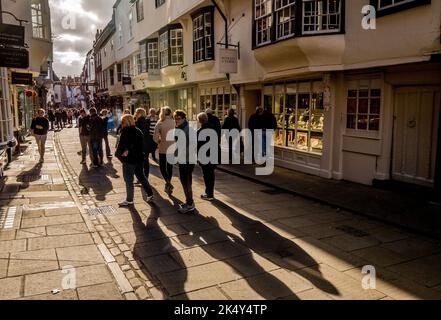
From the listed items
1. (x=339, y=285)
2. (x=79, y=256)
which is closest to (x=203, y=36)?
(x=79, y=256)

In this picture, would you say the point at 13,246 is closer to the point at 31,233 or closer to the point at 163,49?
the point at 31,233

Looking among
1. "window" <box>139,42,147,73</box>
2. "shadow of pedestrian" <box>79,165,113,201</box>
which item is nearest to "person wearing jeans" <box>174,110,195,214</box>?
"shadow of pedestrian" <box>79,165,113,201</box>

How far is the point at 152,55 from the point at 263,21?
1226cm

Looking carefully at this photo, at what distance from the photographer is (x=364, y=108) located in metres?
9.67

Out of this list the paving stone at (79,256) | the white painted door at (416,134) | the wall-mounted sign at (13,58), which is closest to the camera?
the paving stone at (79,256)

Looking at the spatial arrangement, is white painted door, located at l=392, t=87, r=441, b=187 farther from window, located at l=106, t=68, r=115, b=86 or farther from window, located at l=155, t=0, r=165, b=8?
window, located at l=106, t=68, r=115, b=86

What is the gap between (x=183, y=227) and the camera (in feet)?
Answer: 22.0

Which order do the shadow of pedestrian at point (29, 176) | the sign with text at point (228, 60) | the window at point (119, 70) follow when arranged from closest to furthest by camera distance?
1. the shadow of pedestrian at point (29, 176)
2. the sign with text at point (228, 60)
3. the window at point (119, 70)

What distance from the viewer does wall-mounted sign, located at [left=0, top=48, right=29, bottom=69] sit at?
11.2 metres

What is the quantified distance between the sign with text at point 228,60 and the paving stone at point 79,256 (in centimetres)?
949

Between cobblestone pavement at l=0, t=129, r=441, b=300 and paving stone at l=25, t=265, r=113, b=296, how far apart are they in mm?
12

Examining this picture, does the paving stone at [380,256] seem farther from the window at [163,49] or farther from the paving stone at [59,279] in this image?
the window at [163,49]

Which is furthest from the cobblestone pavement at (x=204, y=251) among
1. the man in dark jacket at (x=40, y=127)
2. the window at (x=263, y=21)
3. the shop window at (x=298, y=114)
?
the window at (x=263, y=21)

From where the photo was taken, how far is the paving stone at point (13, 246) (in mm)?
5562
